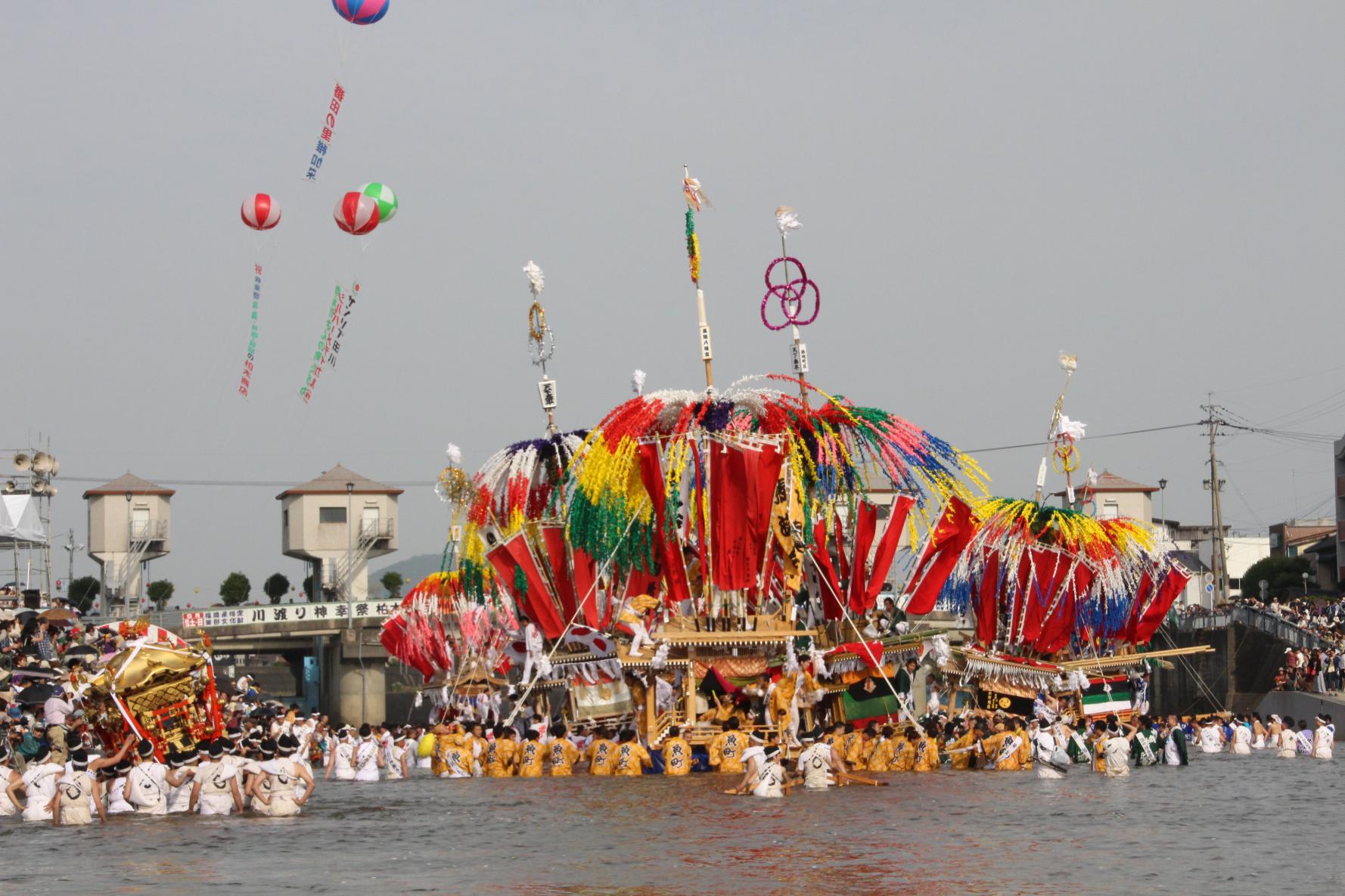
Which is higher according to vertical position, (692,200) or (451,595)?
(692,200)

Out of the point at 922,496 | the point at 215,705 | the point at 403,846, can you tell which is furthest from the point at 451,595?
the point at 403,846

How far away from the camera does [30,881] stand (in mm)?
14719

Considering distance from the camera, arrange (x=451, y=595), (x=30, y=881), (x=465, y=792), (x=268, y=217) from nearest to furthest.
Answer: (x=30, y=881), (x=465, y=792), (x=268, y=217), (x=451, y=595)

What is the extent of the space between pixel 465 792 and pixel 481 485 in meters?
7.76

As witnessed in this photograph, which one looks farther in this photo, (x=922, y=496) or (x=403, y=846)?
(x=922, y=496)

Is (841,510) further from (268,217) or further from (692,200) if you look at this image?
(268,217)

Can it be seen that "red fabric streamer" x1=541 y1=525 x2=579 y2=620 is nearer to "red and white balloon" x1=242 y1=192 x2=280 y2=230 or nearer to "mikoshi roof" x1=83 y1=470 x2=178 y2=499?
"red and white balloon" x1=242 y1=192 x2=280 y2=230

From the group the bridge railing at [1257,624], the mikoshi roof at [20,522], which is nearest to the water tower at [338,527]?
the mikoshi roof at [20,522]

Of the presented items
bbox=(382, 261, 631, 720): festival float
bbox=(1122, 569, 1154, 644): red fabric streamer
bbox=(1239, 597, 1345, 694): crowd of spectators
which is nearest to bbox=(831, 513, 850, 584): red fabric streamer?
bbox=(382, 261, 631, 720): festival float

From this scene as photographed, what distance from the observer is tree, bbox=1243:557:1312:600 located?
231 ft

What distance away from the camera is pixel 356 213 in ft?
99.3

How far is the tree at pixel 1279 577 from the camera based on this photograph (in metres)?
70.4

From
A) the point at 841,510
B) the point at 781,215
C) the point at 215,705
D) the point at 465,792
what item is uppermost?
the point at 781,215

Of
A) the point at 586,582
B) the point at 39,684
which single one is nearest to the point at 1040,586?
the point at 586,582
